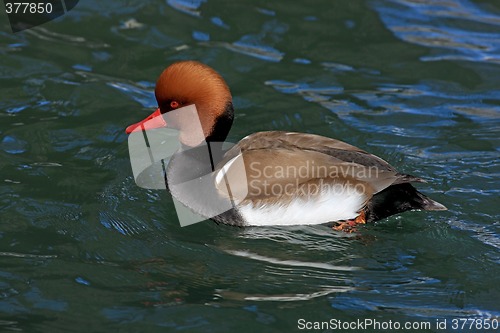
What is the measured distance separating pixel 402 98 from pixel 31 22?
13.7 feet

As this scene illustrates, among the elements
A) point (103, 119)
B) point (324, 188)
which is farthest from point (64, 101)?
point (324, 188)

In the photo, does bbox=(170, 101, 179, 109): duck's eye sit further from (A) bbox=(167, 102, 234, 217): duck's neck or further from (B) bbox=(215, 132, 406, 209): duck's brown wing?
(B) bbox=(215, 132, 406, 209): duck's brown wing

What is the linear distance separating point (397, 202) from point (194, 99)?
66.9 inches

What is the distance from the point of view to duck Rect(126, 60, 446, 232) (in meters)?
5.91

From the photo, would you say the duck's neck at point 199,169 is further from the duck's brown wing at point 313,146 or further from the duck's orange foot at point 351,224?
the duck's orange foot at point 351,224

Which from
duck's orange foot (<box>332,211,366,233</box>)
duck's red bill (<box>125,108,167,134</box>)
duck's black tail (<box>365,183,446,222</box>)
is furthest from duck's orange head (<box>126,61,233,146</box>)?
duck's black tail (<box>365,183,446,222</box>)

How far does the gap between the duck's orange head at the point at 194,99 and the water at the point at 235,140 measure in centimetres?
62

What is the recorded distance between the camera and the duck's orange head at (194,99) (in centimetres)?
616

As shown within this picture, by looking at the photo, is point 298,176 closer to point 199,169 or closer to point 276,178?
point 276,178

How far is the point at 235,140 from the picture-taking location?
24.3 feet

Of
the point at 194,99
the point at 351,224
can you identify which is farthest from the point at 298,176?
the point at 194,99

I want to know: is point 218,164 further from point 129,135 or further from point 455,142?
point 455,142

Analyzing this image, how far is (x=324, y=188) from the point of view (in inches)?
234

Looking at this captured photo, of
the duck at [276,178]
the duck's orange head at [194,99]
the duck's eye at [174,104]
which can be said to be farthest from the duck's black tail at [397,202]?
the duck's eye at [174,104]
